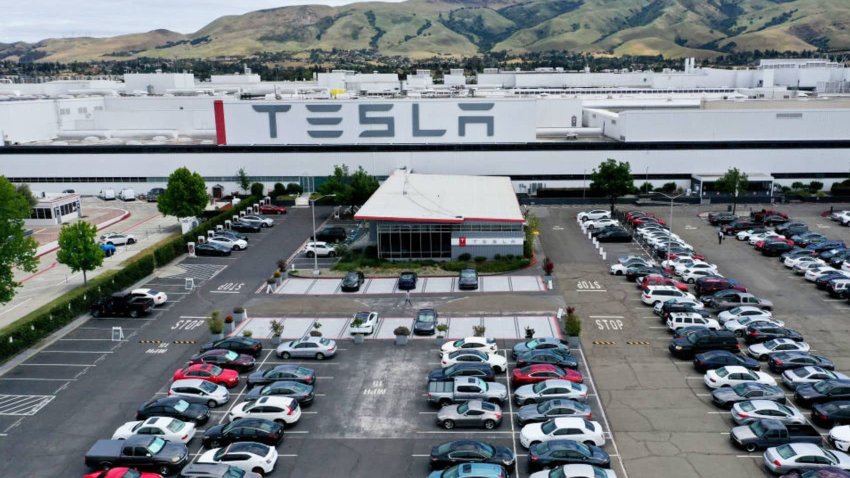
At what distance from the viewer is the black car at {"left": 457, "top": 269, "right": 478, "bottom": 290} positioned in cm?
4331

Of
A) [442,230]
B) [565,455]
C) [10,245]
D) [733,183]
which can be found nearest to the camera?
[565,455]

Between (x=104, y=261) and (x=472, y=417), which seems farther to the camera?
(x=104, y=261)

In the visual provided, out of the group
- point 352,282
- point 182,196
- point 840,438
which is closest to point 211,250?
point 182,196

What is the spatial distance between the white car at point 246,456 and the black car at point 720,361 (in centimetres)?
1878

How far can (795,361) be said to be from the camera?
30422 millimetres

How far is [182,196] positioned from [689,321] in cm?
4231

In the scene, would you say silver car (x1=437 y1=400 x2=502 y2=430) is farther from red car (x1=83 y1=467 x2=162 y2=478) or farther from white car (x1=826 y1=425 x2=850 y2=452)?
white car (x1=826 y1=425 x2=850 y2=452)

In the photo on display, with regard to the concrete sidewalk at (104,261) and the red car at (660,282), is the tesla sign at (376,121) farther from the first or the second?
the red car at (660,282)

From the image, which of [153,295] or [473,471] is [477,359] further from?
[153,295]

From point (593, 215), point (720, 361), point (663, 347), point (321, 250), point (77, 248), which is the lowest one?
point (663, 347)

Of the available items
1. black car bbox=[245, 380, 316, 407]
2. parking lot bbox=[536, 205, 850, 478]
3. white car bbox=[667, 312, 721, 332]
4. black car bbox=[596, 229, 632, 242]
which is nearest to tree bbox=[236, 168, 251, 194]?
parking lot bbox=[536, 205, 850, 478]

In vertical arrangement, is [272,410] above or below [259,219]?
below

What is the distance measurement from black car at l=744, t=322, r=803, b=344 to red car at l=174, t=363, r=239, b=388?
24.6 metres

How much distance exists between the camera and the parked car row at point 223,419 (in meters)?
23.0
